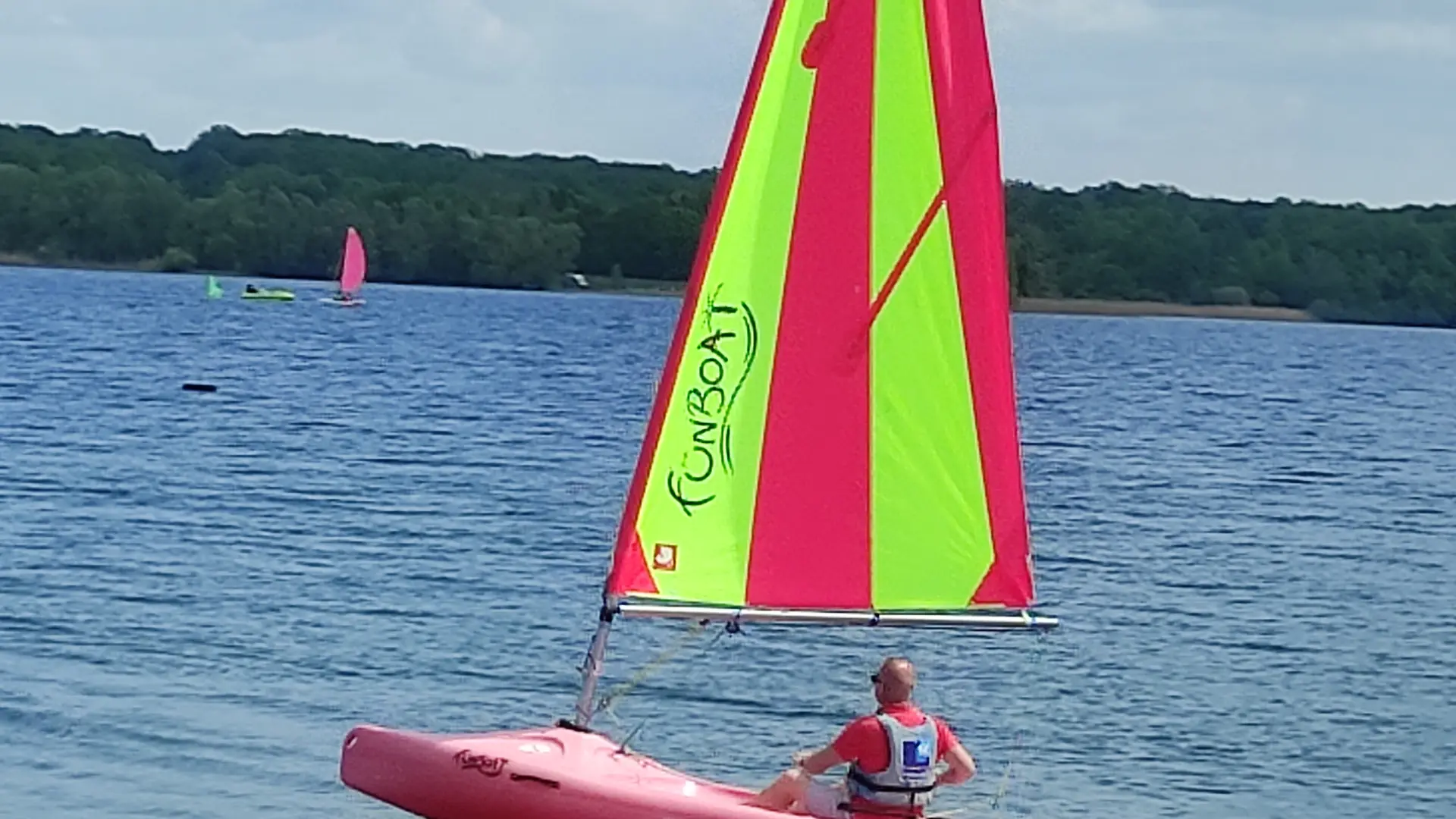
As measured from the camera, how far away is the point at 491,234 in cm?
15362

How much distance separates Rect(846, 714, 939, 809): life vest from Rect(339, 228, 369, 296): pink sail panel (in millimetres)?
88024

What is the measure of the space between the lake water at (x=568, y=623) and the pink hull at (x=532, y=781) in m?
3.63

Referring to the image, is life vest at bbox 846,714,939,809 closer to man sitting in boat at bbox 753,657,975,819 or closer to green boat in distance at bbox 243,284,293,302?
man sitting in boat at bbox 753,657,975,819

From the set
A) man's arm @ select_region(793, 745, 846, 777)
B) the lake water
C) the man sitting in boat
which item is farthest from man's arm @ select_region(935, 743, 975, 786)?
the lake water

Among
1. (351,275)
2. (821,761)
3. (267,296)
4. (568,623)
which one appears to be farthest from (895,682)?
(267,296)

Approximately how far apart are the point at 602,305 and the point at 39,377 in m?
93.3

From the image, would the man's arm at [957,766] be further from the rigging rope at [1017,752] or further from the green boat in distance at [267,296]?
the green boat in distance at [267,296]

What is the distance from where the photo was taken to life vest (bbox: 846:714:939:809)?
39.7ft

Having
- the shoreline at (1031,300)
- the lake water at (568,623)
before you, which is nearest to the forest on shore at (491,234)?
the shoreline at (1031,300)

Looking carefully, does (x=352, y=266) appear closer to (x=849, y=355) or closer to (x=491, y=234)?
(x=491, y=234)

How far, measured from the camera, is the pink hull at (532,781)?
1230 cm

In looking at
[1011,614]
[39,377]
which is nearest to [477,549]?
[1011,614]

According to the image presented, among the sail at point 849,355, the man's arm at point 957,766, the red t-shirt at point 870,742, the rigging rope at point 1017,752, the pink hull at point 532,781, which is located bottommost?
the rigging rope at point 1017,752

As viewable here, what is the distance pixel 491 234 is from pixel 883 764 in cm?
14258
